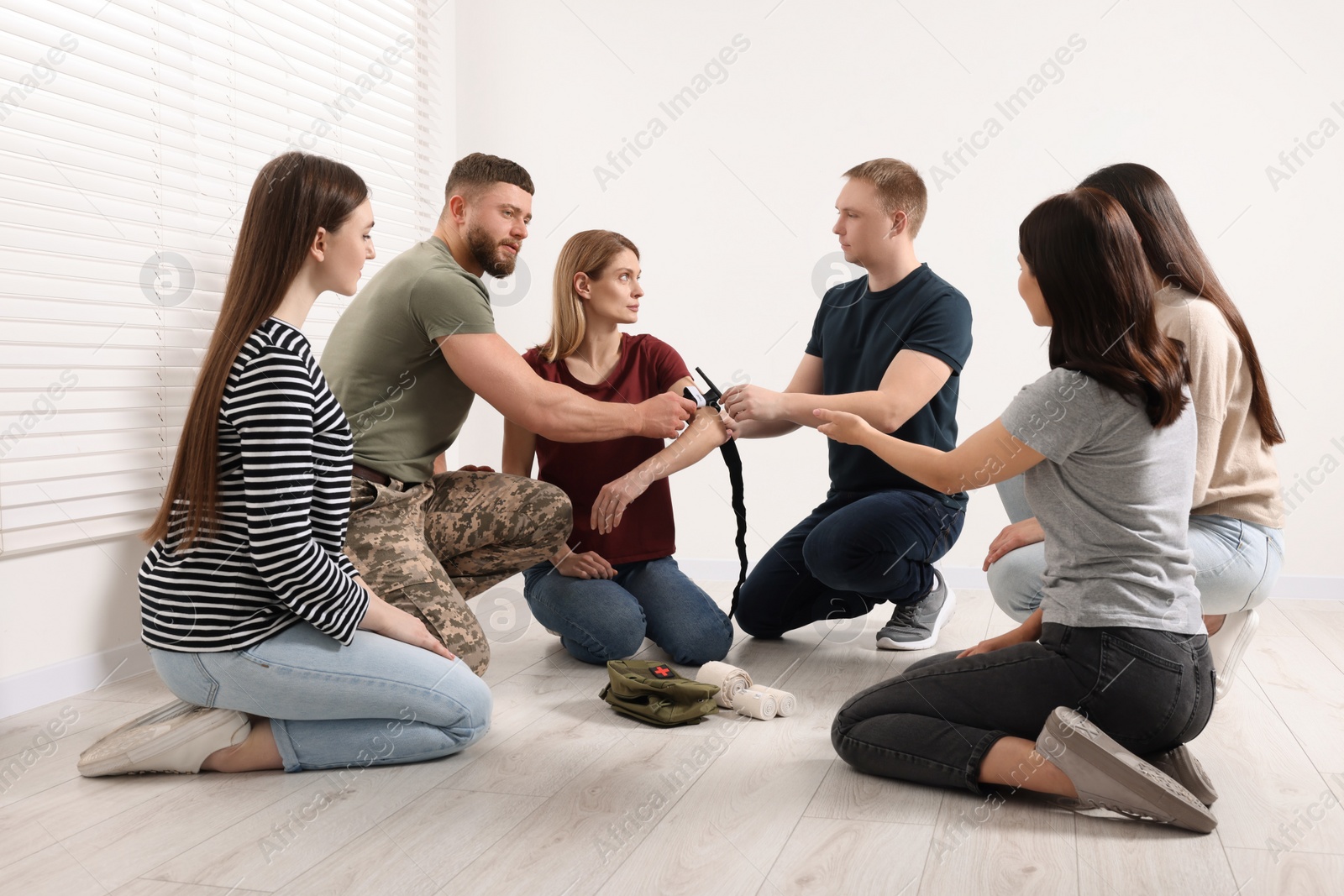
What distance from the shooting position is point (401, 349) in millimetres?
2305

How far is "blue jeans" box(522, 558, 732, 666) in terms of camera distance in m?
2.51

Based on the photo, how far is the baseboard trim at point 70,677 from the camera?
7.12 ft

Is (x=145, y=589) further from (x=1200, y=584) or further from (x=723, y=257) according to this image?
(x=723, y=257)

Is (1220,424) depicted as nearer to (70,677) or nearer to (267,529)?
(267,529)

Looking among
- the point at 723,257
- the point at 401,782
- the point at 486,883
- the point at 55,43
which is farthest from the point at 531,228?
the point at 486,883

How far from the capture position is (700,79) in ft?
12.5

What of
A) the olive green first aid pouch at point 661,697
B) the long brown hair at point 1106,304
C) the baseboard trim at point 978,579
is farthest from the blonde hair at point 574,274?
the baseboard trim at point 978,579

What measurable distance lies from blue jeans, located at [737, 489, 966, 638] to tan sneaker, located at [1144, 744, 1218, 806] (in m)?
0.92

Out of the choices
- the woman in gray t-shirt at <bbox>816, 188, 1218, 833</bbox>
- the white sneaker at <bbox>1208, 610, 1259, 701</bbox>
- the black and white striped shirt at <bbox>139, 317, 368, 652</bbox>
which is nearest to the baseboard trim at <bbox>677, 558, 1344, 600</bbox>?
the white sneaker at <bbox>1208, 610, 1259, 701</bbox>

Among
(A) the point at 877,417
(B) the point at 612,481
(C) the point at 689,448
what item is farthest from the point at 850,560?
(B) the point at 612,481

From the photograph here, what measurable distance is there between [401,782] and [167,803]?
13.9 inches

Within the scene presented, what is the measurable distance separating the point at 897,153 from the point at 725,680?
2.18 meters

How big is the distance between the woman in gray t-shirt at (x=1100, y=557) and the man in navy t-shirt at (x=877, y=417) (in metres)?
0.85

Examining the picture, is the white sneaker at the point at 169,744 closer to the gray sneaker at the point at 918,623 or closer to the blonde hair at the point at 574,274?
the blonde hair at the point at 574,274
